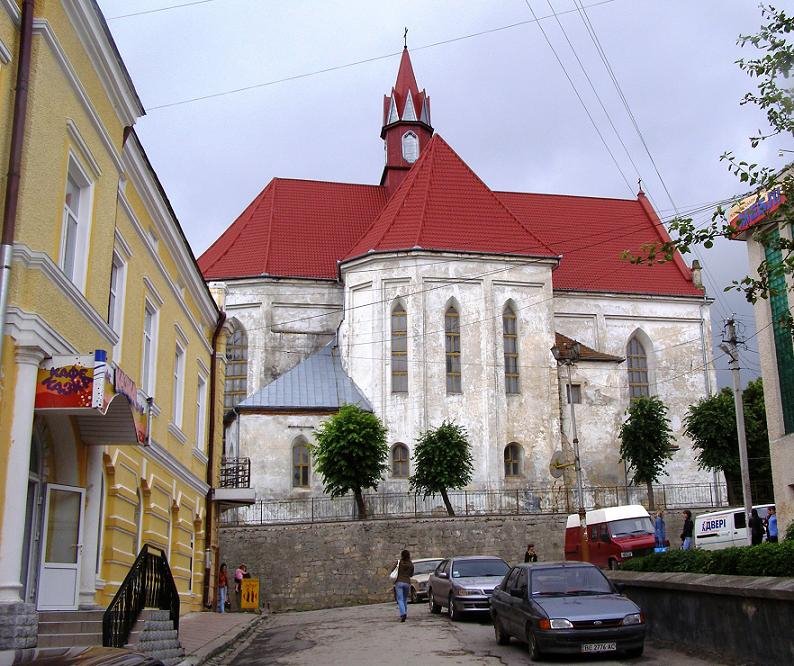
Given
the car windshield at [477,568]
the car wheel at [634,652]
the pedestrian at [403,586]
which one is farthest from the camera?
the car windshield at [477,568]

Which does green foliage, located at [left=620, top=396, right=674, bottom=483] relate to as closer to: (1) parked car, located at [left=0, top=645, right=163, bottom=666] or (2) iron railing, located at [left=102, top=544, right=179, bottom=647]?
(2) iron railing, located at [left=102, top=544, right=179, bottom=647]

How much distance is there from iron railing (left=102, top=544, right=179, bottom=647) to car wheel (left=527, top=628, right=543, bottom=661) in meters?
5.26

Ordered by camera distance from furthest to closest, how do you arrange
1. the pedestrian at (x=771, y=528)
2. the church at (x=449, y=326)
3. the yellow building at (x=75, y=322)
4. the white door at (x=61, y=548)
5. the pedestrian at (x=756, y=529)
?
the church at (x=449, y=326) → the pedestrian at (x=771, y=528) → the pedestrian at (x=756, y=529) → the white door at (x=61, y=548) → the yellow building at (x=75, y=322)

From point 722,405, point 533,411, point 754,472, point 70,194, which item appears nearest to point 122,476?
point 70,194

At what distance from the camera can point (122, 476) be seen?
15.3 meters

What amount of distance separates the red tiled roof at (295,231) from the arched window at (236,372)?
3365 millimetres

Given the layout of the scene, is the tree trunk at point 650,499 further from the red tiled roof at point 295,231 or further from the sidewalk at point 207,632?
the sidewalk at point 207,632

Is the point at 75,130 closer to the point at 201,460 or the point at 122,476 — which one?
the point at 122,476

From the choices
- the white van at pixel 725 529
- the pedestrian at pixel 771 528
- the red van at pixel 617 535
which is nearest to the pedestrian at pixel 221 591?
the red van at pixel 617 535

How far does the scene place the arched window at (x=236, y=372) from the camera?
138 ft

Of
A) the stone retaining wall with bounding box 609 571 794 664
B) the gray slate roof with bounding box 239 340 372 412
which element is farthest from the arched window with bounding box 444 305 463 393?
the stone retaining wall with bounding box 609 571 794 664

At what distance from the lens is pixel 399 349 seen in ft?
127

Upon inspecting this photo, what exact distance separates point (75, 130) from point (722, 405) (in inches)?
1303

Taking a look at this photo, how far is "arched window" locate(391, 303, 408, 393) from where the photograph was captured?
38.4 meters
